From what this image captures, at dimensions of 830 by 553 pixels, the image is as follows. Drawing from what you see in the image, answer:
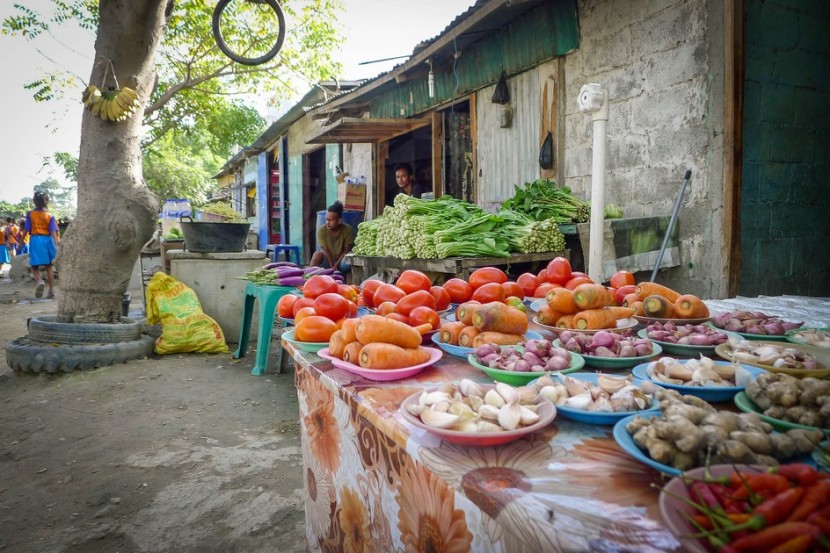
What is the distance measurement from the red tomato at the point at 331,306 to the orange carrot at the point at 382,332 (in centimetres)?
47

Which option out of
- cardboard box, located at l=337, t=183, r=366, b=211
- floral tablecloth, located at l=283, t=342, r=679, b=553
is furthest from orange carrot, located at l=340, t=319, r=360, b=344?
cardboard box, located at l=337, t=183, r=366, b=211

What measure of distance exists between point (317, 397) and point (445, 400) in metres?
0.85

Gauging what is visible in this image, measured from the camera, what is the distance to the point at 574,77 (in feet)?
18.1

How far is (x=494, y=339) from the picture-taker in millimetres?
1632

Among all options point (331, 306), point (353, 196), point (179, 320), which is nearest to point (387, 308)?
point (331, 306)

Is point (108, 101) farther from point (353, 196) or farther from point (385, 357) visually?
point (385, 357)

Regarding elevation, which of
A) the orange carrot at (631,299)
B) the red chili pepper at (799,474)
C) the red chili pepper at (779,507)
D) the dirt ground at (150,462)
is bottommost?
the dirt ground at (150,462)

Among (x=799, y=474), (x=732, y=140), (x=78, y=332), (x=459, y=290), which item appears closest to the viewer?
(x=799, y=474)

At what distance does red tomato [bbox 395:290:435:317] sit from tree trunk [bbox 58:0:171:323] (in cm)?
515

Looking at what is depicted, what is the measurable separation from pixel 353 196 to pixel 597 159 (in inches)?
284

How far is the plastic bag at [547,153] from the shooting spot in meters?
5.75

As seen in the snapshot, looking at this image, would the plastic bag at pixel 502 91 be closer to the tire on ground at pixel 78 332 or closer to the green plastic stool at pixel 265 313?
the green plastic stool at pixel 265 313

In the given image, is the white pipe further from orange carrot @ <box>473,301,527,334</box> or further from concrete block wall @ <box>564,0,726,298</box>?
orange carrot @ <box>473,301,527,334</box>

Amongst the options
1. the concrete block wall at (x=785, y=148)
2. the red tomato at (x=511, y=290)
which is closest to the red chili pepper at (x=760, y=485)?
the red tomato at (x=511, y=290)
